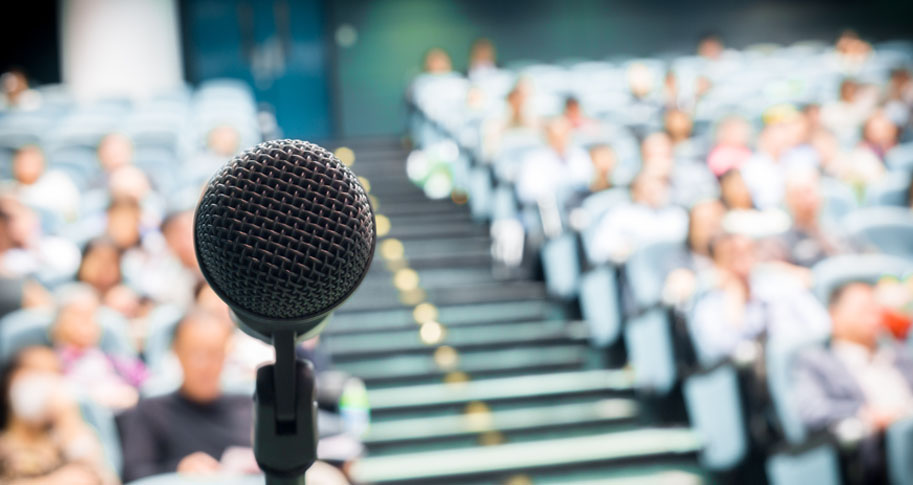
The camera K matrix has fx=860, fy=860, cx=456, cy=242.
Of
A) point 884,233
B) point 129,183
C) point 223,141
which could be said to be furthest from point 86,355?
point 884,233

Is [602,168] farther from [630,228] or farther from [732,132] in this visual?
[732,132]

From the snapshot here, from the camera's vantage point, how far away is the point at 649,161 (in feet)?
15.3

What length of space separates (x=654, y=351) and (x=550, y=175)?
4.86ft

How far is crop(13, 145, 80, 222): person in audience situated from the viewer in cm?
426

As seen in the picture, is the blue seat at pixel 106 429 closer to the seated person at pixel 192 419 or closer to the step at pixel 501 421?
the seated person at pixel 192 419

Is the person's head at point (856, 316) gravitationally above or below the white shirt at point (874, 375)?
above

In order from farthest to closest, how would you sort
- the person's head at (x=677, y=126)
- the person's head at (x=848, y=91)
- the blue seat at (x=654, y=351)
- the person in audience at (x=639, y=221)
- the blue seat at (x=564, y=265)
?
the person's head at (x=848, y=91), the person's head at (x=677, y=126), the blue seat at (x=564, y=265), the person in audience at (x=639, y=221), the blue seat at (x=654, y=351)

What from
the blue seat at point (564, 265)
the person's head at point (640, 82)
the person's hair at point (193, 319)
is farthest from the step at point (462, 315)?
the person's head at point (640, 82)

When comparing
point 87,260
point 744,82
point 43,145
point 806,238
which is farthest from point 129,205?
point 744,82

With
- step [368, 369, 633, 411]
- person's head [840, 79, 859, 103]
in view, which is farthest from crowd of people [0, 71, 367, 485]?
person's head [840, 79, 859, 103]

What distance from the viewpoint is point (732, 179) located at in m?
4.36

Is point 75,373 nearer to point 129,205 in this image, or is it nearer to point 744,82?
point 129,205

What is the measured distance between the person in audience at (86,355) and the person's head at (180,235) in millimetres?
644

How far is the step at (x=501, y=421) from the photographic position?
11.8 feet
